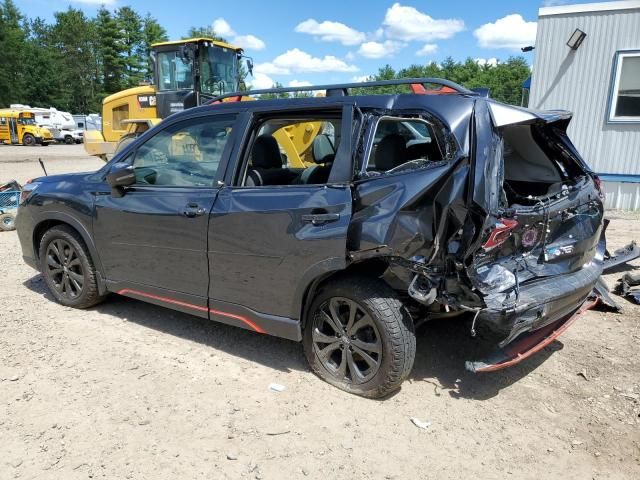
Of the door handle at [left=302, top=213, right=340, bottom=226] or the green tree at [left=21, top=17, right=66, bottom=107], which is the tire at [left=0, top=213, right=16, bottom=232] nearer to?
the door handle at [left=302, top=213, right=340, bottom=226]

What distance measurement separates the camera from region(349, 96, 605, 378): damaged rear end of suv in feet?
9.32

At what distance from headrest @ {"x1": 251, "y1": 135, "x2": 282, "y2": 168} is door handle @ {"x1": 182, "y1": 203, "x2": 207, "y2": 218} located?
1.65 feet

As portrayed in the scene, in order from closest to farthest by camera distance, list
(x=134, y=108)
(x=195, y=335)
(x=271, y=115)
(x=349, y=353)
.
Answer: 1. (x=349, y=353)
2. (x=271, y=115)
3. (x=195, y=335)
4. (x=134, y=108)

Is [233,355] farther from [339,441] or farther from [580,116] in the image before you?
[580,116]

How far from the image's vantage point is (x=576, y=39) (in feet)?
32.8

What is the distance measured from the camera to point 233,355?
3.91m

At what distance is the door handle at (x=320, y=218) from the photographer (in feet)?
10.2

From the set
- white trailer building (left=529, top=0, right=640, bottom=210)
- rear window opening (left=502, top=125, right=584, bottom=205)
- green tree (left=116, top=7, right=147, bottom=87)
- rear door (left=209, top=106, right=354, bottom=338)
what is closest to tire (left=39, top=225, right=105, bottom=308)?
rear door (left=209, top=106, right=354, bottom=338)

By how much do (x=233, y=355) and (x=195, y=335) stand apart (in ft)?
1.72

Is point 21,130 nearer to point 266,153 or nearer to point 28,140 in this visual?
point 28,140

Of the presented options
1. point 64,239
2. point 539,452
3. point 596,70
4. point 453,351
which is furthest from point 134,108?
point 539,452

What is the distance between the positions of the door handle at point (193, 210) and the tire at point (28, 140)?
3882 cm

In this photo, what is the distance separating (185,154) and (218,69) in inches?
377

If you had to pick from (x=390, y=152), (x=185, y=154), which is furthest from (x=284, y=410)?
(x=185, y=154)
